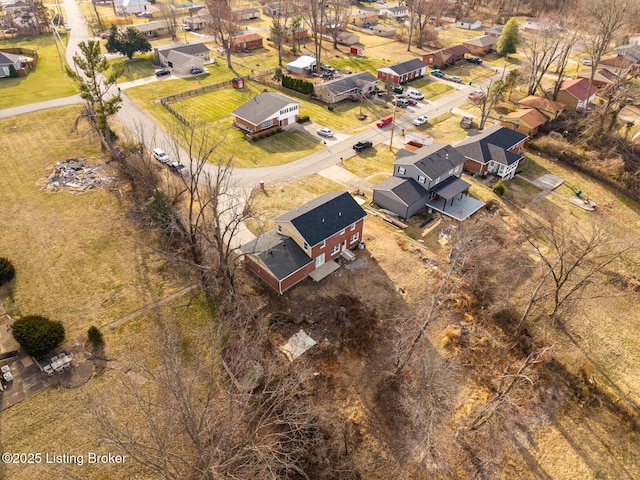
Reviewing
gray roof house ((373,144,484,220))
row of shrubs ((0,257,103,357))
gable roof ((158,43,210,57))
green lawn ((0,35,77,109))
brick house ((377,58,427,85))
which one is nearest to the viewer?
row of shrubs ((0,257,103,357))

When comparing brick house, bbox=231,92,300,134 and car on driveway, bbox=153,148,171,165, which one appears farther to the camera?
brick house, bbox=231,92,300,134

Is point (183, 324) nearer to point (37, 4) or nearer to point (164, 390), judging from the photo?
point (164, 390)

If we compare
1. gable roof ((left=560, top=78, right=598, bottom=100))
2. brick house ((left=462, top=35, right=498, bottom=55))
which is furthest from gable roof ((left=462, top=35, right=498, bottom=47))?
gable roof ((left=560, top=78, right=598, bottom=100))

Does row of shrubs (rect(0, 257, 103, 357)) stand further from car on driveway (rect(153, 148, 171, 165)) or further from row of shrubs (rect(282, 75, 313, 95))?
row of shrubs (rect(282, 75, 313, 95))

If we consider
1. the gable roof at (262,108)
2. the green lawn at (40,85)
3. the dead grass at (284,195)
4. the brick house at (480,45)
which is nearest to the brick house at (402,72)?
the brick house at (480,45)

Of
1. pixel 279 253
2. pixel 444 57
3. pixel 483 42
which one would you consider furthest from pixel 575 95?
pixel 279 253

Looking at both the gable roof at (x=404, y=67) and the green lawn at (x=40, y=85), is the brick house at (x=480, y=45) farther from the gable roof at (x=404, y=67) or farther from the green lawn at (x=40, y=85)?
the green lawn at (x=40, y=85)
